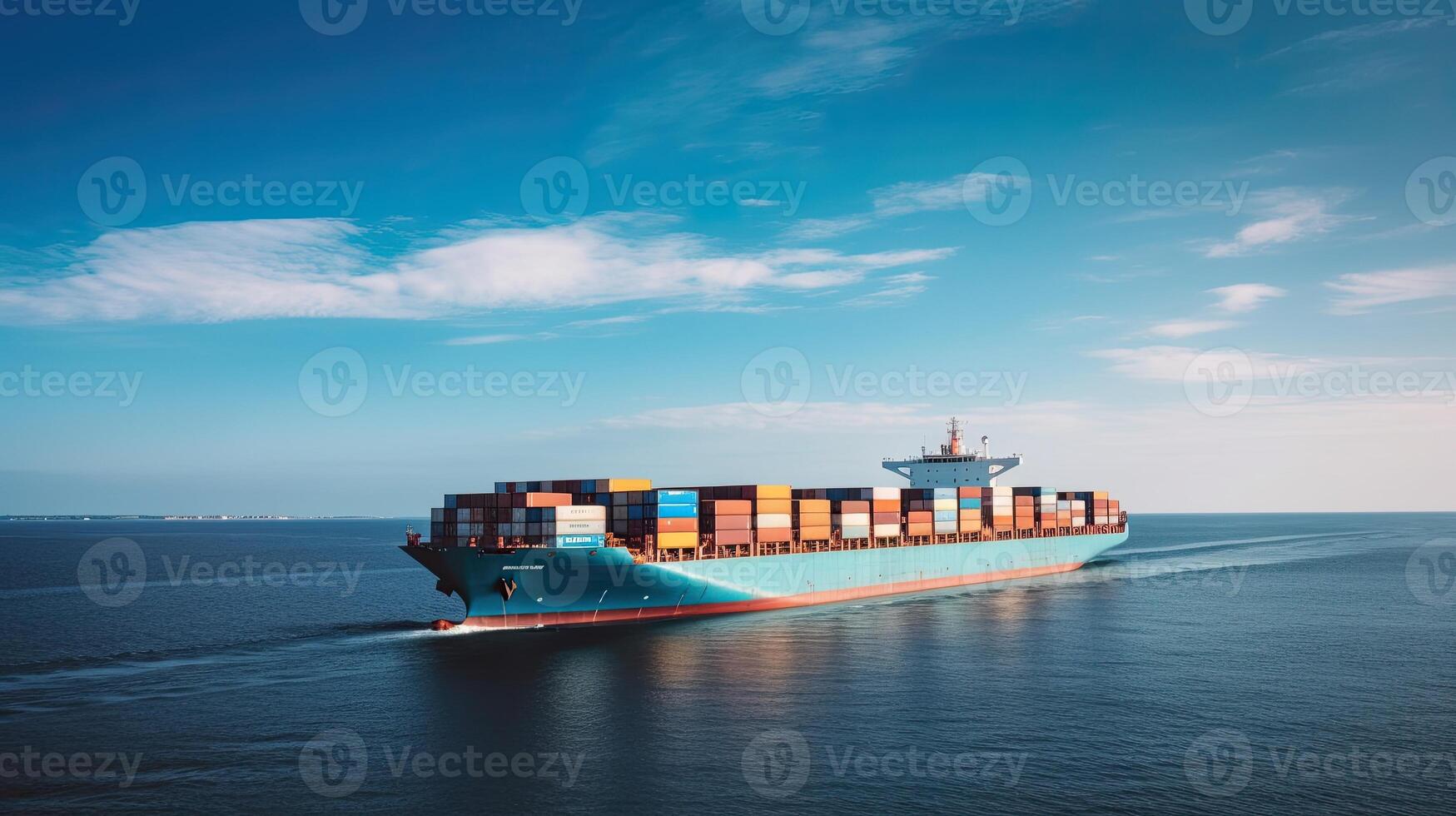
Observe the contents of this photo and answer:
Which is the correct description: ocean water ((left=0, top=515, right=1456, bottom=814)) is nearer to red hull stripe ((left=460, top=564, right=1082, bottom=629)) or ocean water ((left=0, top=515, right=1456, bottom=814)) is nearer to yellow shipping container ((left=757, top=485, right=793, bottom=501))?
red hull stripe ((left=460, top=564, right=1082, bottom=629))

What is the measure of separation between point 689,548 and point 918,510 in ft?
92.2

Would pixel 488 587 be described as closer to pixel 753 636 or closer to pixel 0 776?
pixel 753 636

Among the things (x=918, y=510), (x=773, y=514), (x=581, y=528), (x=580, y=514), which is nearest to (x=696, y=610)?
(x=773, y=514)

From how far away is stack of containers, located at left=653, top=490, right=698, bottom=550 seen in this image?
182ft

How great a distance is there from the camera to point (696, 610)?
191ft

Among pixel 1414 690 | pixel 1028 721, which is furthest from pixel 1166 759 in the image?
pixel 1414 690

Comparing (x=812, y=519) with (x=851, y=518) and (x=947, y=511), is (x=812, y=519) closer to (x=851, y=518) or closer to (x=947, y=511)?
(x=851, y=518)

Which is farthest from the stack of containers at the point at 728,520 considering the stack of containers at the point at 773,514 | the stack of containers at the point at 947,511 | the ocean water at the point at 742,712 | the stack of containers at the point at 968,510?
the stack of containers at the point at 968,510

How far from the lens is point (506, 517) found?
172ft

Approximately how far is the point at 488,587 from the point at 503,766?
79.6 feet

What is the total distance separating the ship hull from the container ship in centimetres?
9

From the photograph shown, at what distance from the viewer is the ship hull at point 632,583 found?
50.8m

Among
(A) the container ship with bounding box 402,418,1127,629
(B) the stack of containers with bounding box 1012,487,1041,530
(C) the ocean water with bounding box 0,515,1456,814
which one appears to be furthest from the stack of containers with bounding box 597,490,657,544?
(B) the stack of containers with bounding box 1012,487,1041,530

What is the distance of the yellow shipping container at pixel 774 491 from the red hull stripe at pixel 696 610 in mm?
7122
